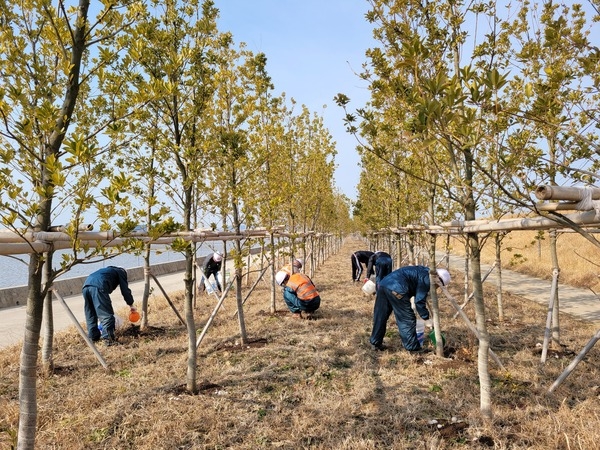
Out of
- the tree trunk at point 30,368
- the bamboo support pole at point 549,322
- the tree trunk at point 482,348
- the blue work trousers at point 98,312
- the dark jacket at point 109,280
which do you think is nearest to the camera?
the tree trunk at point 30,368

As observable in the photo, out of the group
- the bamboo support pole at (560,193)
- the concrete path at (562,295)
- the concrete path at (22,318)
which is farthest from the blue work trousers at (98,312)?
the concrete path at (562,295)

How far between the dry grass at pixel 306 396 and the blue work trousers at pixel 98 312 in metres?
0.36

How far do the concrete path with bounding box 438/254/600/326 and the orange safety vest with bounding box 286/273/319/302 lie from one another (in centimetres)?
658

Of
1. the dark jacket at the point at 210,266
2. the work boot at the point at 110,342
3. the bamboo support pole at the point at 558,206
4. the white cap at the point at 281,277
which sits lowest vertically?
the work boot at the point at 110,342

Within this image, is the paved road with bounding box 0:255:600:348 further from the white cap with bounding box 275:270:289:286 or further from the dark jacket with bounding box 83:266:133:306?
the white cap with bounding box 275:270:289:286

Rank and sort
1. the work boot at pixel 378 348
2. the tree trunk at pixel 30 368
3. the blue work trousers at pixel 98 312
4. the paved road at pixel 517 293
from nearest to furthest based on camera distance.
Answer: the tree trunk at pixel 30 368 → the work boot at pixel 378 348 → the blue work trousers at pixel 98 312 → the paved road at pixel 517 293

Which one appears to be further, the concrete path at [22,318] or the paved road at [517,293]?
the paved road at [517,293]

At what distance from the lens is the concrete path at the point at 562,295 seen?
35.3 feet

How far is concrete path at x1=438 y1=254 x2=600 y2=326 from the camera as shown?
10.8 meters

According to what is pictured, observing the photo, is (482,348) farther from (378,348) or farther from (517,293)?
(517,293)

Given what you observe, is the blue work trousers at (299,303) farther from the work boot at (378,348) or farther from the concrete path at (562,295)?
the concrete path at (562,295)

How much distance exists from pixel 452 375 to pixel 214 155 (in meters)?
4.30

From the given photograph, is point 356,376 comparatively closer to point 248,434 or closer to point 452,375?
point 452,375

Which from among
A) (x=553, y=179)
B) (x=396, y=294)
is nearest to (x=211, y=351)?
(x=396, y=294)
